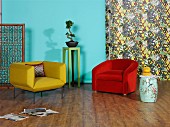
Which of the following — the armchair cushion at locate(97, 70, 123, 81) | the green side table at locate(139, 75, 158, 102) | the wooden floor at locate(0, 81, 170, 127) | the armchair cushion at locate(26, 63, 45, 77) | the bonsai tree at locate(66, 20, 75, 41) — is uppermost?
the bonsai tree at locate(66, 20, 75, 41)

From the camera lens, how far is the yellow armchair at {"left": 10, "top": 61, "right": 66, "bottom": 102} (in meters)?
5.62

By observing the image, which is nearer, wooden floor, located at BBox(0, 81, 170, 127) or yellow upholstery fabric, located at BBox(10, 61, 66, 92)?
wooden floor, located at BBox(0, 81, 170, 127)

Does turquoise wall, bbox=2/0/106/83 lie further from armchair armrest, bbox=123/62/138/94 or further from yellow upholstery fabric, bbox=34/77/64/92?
yellow upholstery fabric, bbox=34/77/64/92

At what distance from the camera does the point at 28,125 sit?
4.26 metres

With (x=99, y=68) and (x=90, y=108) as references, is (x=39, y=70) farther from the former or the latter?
(x=90, y=108)

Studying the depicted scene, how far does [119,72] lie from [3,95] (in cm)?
238

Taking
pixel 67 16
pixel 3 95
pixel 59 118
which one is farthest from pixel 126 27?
pixel 59 118

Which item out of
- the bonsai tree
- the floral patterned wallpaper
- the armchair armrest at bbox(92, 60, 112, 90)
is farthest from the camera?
the floral patterned wallpaper

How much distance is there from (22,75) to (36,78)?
37 centimetres

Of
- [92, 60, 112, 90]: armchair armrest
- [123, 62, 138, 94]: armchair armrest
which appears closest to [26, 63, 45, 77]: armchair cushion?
[92, 60, 112, 90]: armchair armrest

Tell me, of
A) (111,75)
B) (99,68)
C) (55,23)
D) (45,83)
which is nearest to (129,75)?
(111,75)

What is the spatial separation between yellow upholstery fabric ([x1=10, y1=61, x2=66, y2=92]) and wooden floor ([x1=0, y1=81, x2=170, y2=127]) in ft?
0.93

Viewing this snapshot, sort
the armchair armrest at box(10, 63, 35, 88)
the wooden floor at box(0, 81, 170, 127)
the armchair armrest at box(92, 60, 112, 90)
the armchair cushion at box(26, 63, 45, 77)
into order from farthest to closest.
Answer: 1. the armchair armrest at box(92, 60, 112, 90)
2. the armchair cushion at box(26, 63, 45, 77)
3. the armchair armrest at box(10, 63, 35, 88)
4. the wooden floor at box(0, 81, 170, 127)

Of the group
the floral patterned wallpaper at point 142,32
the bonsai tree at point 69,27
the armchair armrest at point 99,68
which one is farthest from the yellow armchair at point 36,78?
the floral patterned wallpaper at point 142,32
